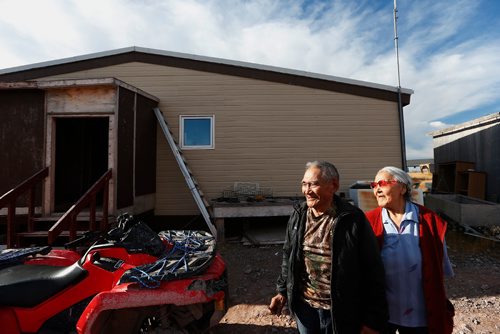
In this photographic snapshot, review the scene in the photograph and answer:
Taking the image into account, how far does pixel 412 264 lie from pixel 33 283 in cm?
263

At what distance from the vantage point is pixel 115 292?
2.12m

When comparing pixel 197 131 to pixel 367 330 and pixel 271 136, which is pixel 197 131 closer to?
pixel 271 136

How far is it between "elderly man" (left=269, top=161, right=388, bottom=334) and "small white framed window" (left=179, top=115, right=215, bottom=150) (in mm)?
5763

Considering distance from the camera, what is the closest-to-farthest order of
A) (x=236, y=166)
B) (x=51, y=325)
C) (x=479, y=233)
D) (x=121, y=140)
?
(x=51, y=325)
(x=121, y=140)
(x=479, y=233)
(x=236, y=166)

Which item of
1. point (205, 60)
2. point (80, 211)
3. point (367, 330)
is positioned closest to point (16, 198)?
point (80, 211)

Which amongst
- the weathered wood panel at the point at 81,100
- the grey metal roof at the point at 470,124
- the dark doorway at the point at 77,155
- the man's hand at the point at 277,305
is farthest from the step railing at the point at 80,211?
the grey metal roof at the point at 470,124

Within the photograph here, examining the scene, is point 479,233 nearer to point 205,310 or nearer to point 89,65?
point 205,310

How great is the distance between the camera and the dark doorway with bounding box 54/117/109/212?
714 cm

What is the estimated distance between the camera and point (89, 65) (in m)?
7.80

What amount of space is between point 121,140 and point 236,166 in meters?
2.91

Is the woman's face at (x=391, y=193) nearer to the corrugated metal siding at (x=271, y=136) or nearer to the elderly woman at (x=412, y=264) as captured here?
the elderly woman at (x=412, y=264)

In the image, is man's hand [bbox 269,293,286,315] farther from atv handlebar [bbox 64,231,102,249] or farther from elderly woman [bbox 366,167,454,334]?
atv handlebar [bbox 64,231,102,249]

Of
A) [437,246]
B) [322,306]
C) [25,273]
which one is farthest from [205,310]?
[437,246]

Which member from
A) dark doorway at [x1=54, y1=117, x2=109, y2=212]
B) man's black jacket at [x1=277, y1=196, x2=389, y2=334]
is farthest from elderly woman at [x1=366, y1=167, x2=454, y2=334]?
dark doorway at [x1=54, y1=117, x2=109, y2=212]
